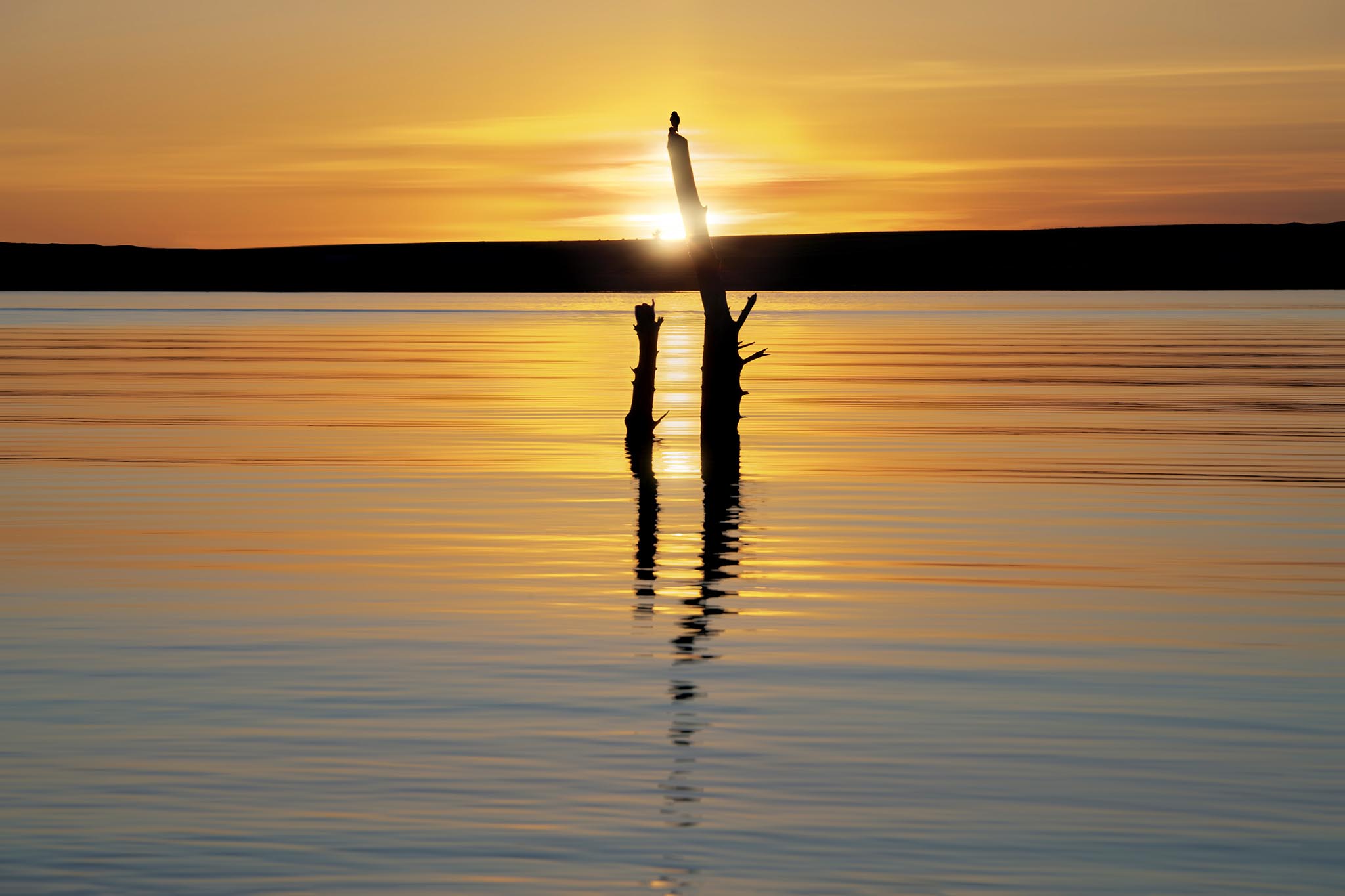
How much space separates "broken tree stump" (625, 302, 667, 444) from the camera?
1200 inches

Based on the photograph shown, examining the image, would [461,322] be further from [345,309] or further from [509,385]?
[509,385]

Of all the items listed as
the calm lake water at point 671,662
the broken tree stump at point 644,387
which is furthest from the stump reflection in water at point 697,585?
the broken tree stump at point 644,387

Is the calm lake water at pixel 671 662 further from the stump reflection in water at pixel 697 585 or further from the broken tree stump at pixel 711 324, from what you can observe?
the broken tree stump at pixel 711 324

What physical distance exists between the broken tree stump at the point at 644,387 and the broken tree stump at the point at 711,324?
45.7 inches

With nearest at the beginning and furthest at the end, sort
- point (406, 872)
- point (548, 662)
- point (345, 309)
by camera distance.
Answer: point (406, 872), point (548, 662), point (345, 309)

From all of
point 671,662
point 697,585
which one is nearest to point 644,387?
point 697,585

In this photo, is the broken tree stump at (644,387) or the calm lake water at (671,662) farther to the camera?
the broken tree stump at (644,387)

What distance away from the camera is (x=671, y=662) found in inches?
502

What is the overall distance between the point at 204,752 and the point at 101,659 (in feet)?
9.82

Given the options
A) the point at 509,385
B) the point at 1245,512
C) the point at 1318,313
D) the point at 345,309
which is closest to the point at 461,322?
the point at 345,309

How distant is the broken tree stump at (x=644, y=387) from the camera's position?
100.0 ft

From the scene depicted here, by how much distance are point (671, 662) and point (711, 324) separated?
1658 centimetres

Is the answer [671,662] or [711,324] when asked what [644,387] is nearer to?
[711,324]

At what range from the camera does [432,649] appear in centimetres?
1319
